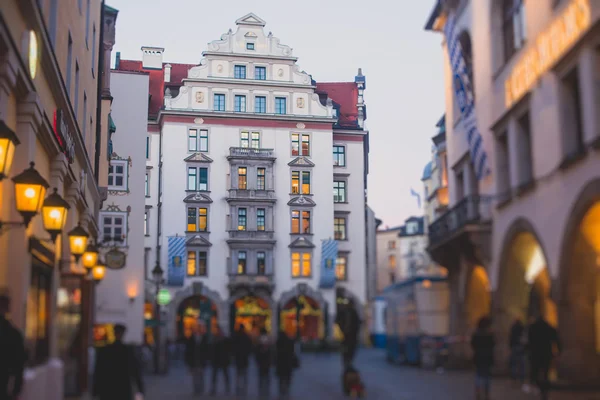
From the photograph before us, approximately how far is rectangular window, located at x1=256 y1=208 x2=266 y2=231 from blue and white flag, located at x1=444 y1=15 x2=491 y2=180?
3128 cm

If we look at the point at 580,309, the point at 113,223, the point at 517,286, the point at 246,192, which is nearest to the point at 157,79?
the point at 246,192

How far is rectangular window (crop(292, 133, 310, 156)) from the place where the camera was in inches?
2413

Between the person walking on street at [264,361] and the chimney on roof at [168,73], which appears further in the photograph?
the chimney on roof at [168,73]

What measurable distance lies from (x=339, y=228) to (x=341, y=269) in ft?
9.91

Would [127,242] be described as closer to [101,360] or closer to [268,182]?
[268,182]

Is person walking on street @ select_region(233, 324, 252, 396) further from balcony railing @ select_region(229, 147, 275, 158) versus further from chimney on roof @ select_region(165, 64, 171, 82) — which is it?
chimney on roof @ select_region(165, 64, 171, 82)

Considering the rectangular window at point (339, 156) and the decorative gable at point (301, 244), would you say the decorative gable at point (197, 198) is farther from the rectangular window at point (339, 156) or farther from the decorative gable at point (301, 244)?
the rectangular window at point (339, 156)

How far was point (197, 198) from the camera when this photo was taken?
59000 mm

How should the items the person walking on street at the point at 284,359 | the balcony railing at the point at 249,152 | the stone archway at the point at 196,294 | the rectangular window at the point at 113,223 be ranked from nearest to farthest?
the person walking on street at the point at 284,359
the rectangular window at the point at 113,223
the stone archway at the point at 196,294
the balcony railing at the point at 249,152

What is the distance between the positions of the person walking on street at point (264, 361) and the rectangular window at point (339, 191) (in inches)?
1712

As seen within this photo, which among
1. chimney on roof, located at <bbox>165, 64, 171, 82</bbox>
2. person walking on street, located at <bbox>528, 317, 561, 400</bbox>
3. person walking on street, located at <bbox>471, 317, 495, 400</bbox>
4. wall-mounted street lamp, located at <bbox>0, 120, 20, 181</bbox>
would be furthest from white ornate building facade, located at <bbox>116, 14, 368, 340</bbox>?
wall-mounted street lamp, located at <bbox>0, 120, 20, 181</bbox>

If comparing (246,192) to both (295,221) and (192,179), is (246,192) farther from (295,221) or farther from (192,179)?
(295,221)

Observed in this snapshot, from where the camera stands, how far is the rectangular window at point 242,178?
197ft

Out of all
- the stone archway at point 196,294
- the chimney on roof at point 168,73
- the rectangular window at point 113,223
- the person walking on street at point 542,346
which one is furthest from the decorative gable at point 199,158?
the person walking on street at point 542,346
